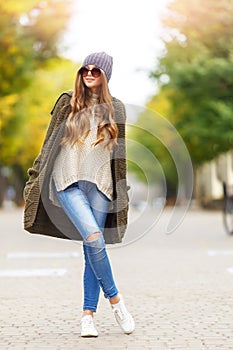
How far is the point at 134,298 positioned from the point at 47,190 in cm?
257

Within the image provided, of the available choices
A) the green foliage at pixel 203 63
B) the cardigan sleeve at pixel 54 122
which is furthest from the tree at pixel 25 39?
the cardigan sleeve at pixel 54 122

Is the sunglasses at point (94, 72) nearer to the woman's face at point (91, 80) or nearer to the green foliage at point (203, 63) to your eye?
the woman's face at point (91, 80)

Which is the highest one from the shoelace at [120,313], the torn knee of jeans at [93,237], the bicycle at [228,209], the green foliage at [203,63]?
the green foliage at [203,63]

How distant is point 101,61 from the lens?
6574 millimetres

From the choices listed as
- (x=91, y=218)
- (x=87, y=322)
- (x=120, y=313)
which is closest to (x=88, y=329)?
(x=87, y=322)

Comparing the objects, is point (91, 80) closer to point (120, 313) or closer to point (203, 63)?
point (120, 313)

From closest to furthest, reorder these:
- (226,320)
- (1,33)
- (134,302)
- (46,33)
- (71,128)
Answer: (71,128) → (226,320) → (134,302) → (1,33) → (46,33)

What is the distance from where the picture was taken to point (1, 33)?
3225 cm

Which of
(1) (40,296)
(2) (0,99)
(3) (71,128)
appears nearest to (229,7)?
(2) (0,99)

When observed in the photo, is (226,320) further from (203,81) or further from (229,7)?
(203,81)

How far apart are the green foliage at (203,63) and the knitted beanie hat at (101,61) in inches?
997

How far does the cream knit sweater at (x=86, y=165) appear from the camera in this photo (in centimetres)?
655

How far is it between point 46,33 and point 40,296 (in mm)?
30029

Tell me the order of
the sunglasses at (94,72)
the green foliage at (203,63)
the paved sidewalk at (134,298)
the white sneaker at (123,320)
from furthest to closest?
the green foliage at (203,63), the white sneaker at (123,320), the sunglasses at (94,72), the paved sidewalk at (134,298)
